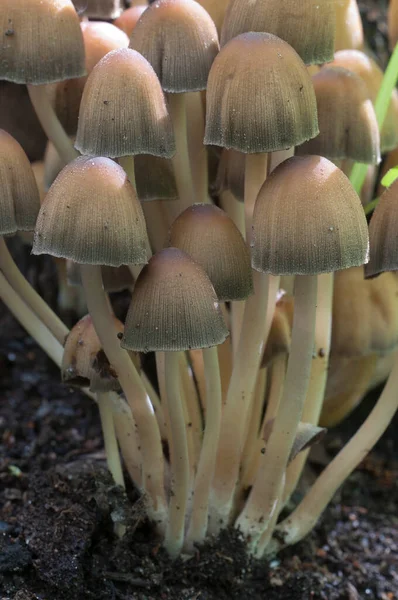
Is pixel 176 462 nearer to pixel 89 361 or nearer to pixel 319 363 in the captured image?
pixel 89 361

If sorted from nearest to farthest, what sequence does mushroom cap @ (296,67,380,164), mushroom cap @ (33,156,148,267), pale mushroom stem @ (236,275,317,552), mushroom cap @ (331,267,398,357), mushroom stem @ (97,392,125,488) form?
mushroom cap @ (33,156,148,267) → pale mushroom stem @ (236,275,317,552) → mushroom cap @ (296,67,380,164) → mushroom stem @ (97,392,125,488) → mushroom cap @ (331,267,398,357)

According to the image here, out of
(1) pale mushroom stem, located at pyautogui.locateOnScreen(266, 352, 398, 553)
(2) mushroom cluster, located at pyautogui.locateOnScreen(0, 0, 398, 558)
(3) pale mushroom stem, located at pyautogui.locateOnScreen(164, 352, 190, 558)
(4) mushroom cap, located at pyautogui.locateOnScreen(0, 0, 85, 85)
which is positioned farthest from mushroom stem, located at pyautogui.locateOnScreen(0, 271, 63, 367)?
(1) pale mushroom stem, located at pyautogui.locateOnScreen(266, 352, 398, 553)

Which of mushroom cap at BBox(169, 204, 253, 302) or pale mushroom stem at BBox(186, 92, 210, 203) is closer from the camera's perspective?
mushroom cap at BBox(169, 204, 253, 302)

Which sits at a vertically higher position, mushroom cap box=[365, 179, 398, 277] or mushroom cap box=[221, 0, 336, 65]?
mushroom cap box=[221, 0, 336, 65]

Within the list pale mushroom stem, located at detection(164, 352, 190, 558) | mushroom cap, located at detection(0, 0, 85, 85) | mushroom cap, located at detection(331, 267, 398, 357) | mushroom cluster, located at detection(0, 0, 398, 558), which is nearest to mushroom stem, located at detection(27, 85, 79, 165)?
mushroom cluster, located at detection(0, 0, 398, 558)

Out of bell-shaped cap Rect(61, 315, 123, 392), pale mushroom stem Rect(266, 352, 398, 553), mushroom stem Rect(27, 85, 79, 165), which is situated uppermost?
mushroom stem Rect(27, 85, 79, 165)

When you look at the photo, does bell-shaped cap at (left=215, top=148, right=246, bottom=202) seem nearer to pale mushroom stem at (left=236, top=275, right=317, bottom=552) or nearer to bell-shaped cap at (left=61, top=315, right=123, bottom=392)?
pale mushroom stem at (left=236, top=275, right=317, bottom=552)

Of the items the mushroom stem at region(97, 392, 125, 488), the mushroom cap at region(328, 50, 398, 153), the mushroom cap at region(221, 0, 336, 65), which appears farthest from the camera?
the mushroom cap at region(328, 50, 398, 153)

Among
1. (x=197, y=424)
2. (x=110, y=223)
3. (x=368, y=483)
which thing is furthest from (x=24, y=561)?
(x=368, y=483)
